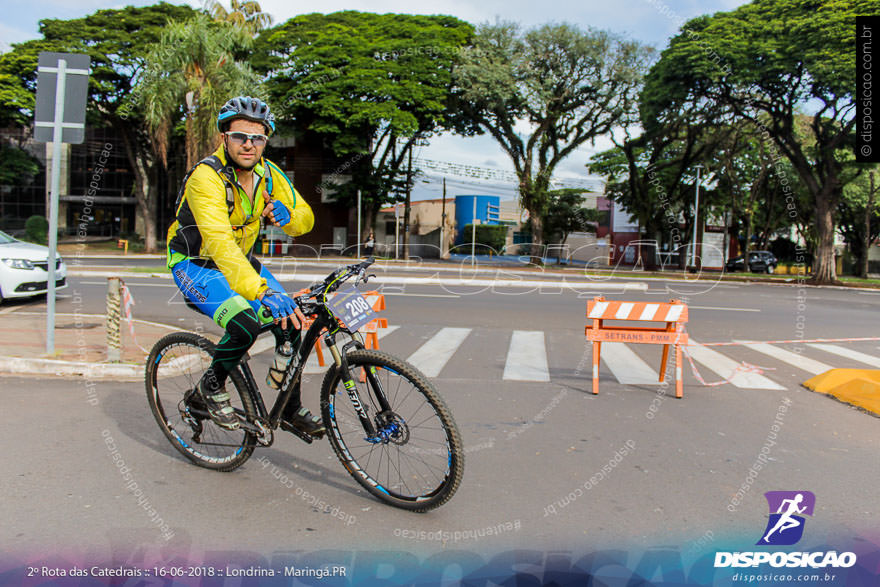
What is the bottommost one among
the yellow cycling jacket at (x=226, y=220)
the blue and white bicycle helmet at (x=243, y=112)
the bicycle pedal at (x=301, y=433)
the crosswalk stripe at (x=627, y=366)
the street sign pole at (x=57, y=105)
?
the crosswalk stripe at (x=627, y=366)

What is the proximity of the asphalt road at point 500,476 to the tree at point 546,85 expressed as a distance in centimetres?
2964

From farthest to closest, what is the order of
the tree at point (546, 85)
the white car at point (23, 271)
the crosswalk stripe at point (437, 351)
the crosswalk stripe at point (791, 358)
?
the tree at point (546, 85) → the white car at point (23, 271) → the crosswalk stripe at point (791, 358) → the crosswalk stripe at point (437, 351)

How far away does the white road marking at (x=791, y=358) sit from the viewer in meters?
8.18

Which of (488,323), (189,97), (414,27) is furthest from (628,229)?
(488,323)

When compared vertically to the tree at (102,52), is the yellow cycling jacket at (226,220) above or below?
below

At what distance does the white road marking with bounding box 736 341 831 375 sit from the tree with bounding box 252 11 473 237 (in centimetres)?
2813

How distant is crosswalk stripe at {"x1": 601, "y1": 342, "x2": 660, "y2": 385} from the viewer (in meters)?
7.17

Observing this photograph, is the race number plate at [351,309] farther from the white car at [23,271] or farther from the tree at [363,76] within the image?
the tree at [363,76]

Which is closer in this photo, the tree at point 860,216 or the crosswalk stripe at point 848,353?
the crosswalk stripe at point 848,353

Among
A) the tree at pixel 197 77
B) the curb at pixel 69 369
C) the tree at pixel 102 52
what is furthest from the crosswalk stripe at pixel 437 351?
the tree at pixel 102 52

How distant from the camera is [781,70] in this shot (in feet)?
85.4

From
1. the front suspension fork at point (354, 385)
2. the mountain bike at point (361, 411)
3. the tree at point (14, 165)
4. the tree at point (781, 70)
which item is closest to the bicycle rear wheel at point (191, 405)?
the mountain bike at point (361, 411)

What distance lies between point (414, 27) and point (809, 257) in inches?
1320

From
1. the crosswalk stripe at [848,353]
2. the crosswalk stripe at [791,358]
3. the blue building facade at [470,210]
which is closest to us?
the crosswalk stripe at [791,358]
